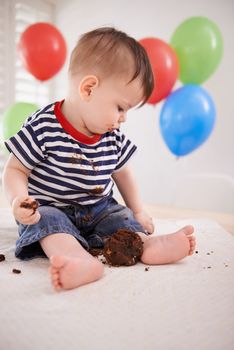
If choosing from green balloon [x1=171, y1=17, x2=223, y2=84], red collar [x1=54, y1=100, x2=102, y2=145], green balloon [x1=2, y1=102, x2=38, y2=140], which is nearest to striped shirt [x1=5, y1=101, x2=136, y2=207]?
red collar [x1=54, y1=100, x2=102, y2=145]

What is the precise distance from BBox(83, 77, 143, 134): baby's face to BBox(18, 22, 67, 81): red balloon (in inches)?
37.8

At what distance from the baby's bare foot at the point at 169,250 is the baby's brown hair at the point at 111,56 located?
349 millimetres

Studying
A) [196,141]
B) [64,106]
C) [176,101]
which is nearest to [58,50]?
[176,101]

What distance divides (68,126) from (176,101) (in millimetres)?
782

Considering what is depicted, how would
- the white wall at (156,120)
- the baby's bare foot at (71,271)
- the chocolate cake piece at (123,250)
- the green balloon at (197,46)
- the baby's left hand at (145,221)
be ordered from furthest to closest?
1. the white wall at (156,120)
2. the green balloon at (197,46)
3. the baby's left hand at (145,221)
4. the chocolate cake piece at (123,250)
5. the baby's bare foot at (71,271)

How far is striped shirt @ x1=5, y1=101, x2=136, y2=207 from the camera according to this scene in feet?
3.07

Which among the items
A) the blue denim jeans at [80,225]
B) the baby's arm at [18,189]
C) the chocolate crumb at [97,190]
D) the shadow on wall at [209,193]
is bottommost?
the shadow on wall at [209,193]

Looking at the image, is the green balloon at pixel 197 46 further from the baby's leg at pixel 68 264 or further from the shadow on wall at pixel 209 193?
the baby's leg at pixel 68 264

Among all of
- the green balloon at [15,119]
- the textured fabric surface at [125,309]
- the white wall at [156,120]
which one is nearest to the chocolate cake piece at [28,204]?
the textured fabric surface at [125,309]

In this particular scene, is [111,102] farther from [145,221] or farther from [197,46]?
[197,46]

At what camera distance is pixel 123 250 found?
2.72 feet

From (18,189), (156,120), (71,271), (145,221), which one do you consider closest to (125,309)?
(71,271)

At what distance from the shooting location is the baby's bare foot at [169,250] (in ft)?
2.73

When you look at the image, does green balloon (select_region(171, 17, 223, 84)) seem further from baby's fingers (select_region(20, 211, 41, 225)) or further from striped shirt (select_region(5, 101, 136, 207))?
baby's fingers (select_region(20, 211, 41, 225))
